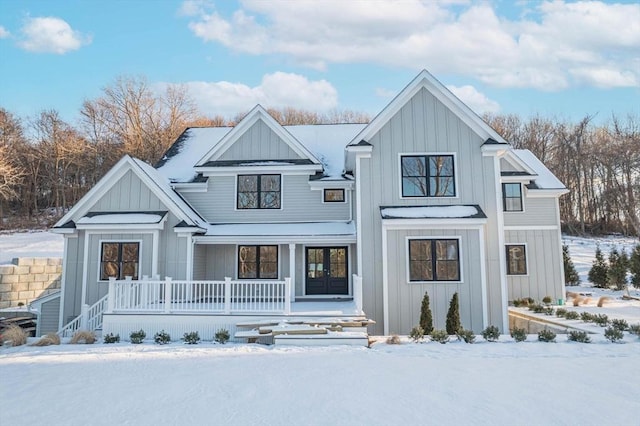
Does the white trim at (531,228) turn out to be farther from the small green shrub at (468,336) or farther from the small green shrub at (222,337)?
the small green shrub at (222,337)

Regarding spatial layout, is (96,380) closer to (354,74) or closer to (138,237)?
(138,237)

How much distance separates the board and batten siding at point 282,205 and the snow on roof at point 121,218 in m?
2.16

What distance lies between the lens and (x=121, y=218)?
13.8m

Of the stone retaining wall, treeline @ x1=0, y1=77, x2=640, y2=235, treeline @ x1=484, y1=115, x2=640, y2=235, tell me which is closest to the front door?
the stone retaining wall

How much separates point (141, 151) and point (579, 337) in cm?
3400

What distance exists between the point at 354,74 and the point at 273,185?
6926 mm

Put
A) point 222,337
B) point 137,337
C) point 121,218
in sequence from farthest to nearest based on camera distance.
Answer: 1. point 121,218
2. point 137,337
3. point 222,337

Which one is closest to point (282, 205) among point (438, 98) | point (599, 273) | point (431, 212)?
point (431, 212)

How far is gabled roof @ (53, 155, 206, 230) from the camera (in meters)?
14.1

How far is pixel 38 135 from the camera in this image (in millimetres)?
35688

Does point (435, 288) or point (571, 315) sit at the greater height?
point (435, 288)

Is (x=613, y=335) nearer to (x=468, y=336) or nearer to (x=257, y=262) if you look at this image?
(x=468, y=336)

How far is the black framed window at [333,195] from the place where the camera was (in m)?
15.7

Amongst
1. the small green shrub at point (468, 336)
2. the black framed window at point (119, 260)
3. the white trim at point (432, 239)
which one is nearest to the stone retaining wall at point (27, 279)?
the black framed window at point (119, 260)
